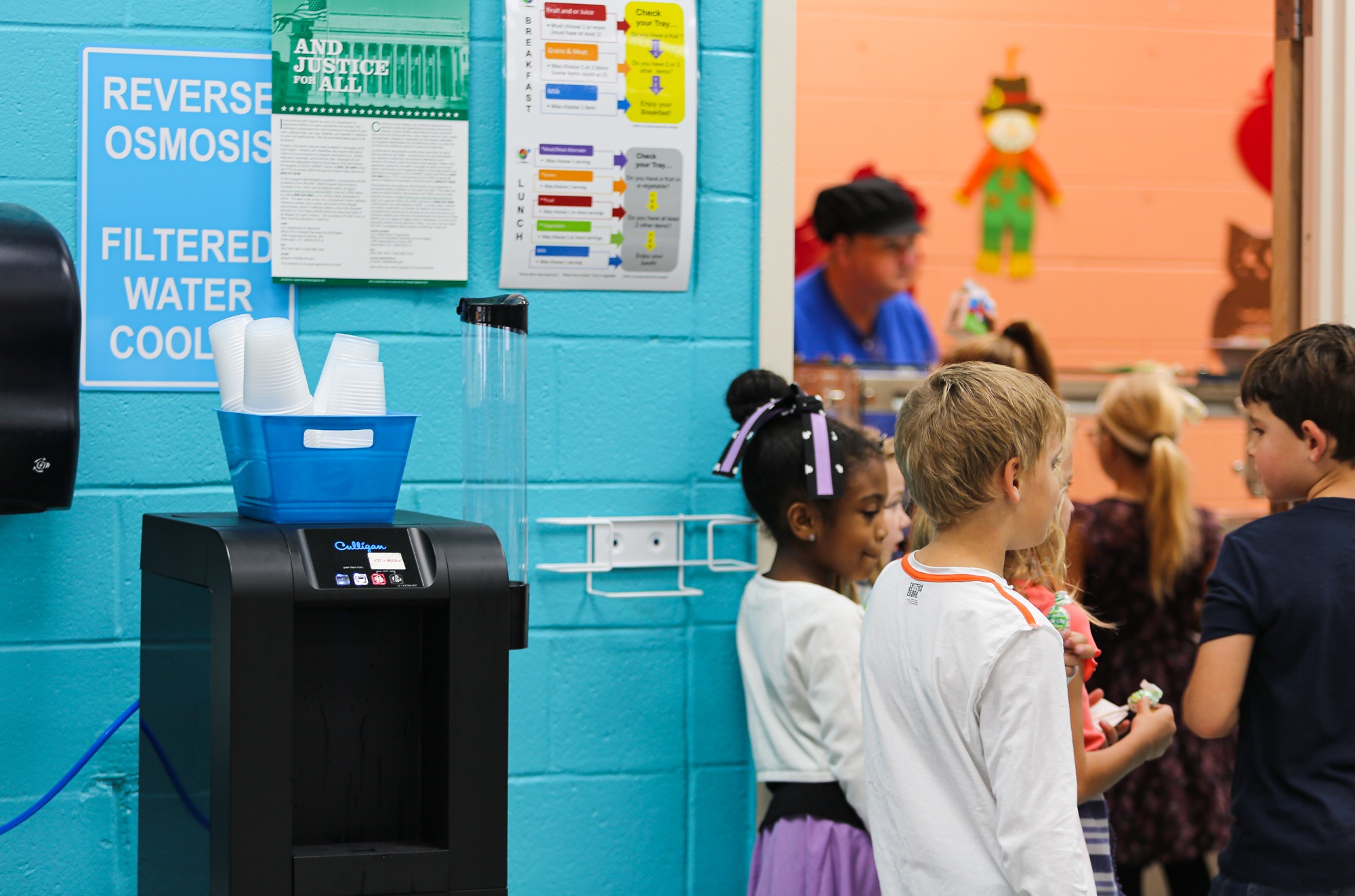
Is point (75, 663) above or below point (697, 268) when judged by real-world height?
below

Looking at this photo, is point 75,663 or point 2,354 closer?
point 2,354

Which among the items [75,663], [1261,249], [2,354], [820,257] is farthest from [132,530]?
[1261,249]

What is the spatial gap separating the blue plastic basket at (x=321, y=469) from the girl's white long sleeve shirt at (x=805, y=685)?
66 cm

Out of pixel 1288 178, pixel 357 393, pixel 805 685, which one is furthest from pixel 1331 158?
pixel 357 393

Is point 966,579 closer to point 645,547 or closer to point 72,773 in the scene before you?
point 645,547

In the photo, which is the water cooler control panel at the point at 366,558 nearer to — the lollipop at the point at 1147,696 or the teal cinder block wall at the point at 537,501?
the teal cinder block wall at the point at 537,501

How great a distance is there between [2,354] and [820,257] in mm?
2346

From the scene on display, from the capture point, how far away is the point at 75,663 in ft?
5.77

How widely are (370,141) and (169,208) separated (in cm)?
29

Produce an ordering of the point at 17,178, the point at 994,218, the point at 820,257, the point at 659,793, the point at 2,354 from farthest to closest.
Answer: the point at 994,218 < the point at 820,257 < the point at 659,793 < the point at 17,178 < the point at 2,354

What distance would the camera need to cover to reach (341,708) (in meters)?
1.27

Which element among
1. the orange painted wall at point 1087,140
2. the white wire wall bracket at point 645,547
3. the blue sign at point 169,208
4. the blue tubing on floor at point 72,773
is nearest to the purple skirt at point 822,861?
the white wire wall bracket at point 645,547

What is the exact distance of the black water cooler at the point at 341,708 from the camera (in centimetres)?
117

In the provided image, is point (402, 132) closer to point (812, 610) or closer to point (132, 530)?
point (132, 530)
